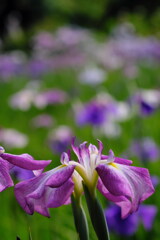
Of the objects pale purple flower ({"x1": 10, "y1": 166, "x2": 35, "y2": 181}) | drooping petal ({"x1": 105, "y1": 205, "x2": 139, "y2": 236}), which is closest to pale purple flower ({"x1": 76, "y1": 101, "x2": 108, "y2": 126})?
pale purple flower ({"x1": 10, "y1": 166, "x2": 35, "y2": 181})

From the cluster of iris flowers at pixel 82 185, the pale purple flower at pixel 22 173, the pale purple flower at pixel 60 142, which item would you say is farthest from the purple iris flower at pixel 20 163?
the pale purple flower at pixel 60 142

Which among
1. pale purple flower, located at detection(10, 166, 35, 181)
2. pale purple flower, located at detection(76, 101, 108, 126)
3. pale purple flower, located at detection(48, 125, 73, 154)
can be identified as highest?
pale purple flower, located at detection(10, 166, 35, 181)

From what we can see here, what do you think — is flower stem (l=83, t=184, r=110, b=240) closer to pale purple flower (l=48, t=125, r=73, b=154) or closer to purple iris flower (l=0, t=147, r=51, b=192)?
purple iris flower (l=0, t=147, r=51, b=192)

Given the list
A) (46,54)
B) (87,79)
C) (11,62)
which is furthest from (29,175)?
(46,54)

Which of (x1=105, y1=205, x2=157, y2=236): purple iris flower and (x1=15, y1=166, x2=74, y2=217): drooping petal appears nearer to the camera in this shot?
(x1=15, y1=166, x2=74, y2=217): drooping petal

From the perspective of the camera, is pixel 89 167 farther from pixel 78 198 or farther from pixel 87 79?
pixel 87 79

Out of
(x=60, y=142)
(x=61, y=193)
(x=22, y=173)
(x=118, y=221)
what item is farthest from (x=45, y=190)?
(x=60, y=142)

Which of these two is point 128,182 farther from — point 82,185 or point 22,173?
point 22,173

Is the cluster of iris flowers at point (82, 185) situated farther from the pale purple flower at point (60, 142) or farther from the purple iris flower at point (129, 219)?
the pale purple flower at point (60, 142)
